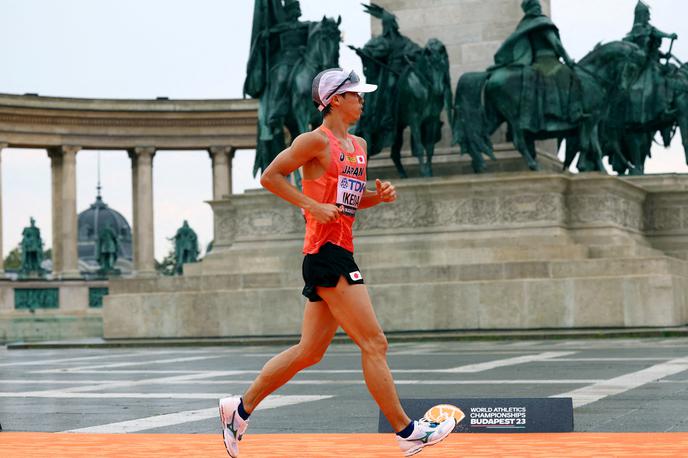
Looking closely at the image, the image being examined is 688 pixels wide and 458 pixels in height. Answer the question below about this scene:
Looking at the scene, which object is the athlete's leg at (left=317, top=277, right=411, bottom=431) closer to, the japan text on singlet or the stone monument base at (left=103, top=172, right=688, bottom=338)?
the japan text on singlet

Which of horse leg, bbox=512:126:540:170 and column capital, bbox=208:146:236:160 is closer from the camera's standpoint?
horse leg, bbox=512:126:540:170

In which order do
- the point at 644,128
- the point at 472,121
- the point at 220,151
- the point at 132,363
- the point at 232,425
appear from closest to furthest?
1. the point at 232,425
2. the point at 132,363
3. the point at 472,121
4. the point at 644,128
5. the point at 220,151

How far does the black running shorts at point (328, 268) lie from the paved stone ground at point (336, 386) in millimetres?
2744

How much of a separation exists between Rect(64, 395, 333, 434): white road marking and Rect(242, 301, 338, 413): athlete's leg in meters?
2.90

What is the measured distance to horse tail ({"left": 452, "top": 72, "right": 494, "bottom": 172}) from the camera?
132ft

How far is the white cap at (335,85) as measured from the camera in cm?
1041

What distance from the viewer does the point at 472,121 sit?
40375 millimetres

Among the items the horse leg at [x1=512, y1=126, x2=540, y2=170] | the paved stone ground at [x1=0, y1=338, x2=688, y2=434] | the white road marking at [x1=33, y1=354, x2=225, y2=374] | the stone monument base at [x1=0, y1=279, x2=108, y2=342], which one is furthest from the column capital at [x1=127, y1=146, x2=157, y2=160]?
the white road marking at [x1=33, y1=354, x2=225, y2=374]

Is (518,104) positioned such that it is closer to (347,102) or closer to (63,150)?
(347,102)

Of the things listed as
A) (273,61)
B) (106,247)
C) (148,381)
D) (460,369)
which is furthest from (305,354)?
(106,247)

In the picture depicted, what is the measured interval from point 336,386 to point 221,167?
204 feet

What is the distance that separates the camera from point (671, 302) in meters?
34.5

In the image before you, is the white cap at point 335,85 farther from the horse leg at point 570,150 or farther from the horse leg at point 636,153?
the horse leg at point 636,153

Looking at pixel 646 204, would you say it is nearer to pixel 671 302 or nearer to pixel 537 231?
pixel 537 231
